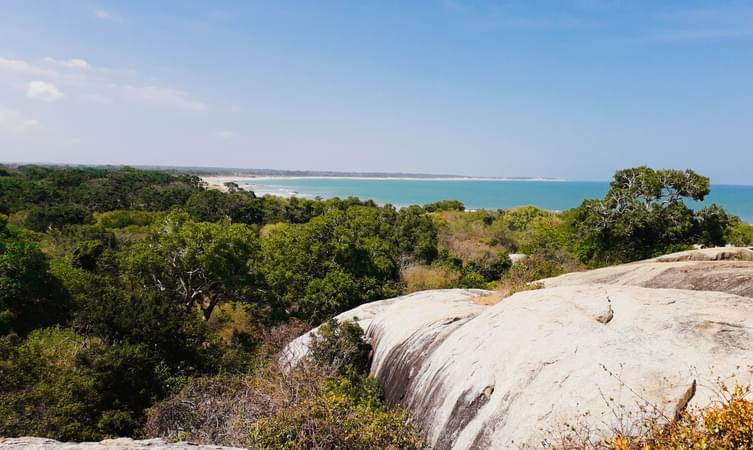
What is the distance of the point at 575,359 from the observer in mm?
7031

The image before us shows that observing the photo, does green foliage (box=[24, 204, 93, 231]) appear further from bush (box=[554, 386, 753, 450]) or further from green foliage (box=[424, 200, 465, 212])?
bush (box=[554, 386, 753, 450])

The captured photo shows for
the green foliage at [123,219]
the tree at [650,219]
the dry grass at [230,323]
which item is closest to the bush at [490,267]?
the tree at [650,219]

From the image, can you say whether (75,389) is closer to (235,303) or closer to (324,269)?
(235,303)

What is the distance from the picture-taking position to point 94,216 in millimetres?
55375

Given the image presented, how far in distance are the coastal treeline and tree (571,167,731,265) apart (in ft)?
0.31

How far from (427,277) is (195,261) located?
15132mm

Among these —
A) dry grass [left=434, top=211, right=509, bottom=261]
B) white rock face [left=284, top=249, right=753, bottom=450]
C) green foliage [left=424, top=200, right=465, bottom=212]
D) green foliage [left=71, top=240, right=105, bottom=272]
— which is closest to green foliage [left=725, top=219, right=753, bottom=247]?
dry grass [left=434, top=211, right=509, bottom=261]

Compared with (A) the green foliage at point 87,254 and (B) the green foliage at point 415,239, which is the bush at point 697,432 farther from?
(A) the green foliage at point 87,254

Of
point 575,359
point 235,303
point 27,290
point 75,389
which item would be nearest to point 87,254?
point 27,290

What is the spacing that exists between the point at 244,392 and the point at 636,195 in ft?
85.0

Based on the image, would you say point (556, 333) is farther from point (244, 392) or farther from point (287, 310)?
point (287, 310)

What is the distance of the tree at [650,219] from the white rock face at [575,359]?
54.1 ft

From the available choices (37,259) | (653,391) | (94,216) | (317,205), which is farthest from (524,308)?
(94,216)

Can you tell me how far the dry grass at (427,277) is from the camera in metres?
28.5
